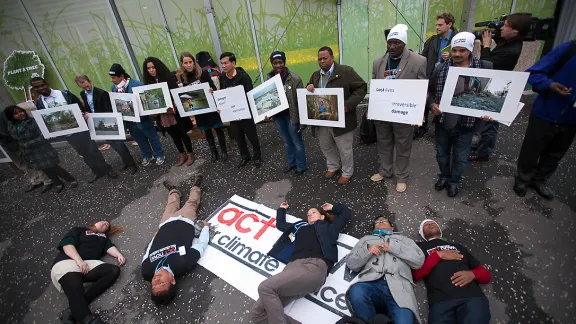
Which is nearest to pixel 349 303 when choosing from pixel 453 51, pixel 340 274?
pixel 340 274

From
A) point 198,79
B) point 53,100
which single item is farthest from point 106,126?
point 198,79

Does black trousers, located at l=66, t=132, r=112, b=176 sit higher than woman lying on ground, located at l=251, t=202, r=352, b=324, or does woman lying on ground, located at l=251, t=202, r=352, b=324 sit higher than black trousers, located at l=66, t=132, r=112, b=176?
black trousers, located at l=66, t=132, r=112, b=176

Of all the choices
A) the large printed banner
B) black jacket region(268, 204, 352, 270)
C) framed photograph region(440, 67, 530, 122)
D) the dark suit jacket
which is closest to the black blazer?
the large printed banner

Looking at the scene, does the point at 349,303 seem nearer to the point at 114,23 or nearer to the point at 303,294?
the point at 303,294

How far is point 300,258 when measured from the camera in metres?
2.79

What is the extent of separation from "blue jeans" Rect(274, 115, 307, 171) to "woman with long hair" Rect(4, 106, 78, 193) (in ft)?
14.1

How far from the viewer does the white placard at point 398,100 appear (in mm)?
3023

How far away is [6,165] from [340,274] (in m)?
8.95

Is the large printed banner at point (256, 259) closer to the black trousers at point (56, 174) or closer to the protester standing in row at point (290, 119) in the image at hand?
the protester standing in row at point (290, 119)

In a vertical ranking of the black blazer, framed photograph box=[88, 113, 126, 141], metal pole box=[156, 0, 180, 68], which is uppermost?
metal pole box=[156, 0, 180, 68]

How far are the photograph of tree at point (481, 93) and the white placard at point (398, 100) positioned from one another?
34 centimetres

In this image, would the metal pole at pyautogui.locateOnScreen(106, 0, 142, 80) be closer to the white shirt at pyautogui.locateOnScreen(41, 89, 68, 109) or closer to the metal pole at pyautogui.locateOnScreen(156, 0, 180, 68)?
the metal pole at pyautogui.locateOnScreen(156, 0, 180, 68)

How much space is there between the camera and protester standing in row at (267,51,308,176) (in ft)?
12.4

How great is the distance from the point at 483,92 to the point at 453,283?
1.92m
